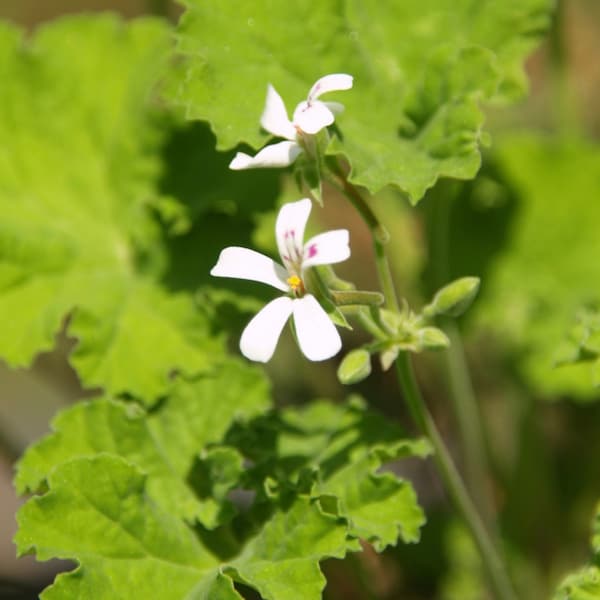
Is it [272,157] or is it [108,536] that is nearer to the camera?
[272,157]

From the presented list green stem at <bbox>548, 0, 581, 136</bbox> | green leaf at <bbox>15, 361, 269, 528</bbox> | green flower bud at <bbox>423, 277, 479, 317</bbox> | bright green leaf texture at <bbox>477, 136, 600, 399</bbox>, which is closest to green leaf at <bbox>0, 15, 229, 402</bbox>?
green leaf at <bbox>15, 361, 269, 528</bbox>

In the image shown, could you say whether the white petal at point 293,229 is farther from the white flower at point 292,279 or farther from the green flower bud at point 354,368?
the green flower bud at point 354,368

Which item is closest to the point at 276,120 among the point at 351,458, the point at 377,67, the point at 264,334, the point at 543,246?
the point at 264,334

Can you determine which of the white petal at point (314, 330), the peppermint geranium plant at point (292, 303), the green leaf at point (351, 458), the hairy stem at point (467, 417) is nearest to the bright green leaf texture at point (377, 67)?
the peppermint geranium plant at point (292, 303)

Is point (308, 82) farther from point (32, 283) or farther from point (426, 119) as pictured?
point (32, 283)

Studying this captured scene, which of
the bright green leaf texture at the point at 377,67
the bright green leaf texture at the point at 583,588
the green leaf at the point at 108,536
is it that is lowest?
the green leaf at the point at 108,536

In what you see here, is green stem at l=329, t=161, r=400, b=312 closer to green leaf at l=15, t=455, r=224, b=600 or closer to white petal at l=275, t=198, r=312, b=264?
white petal at l=275, t=198, r=312, b=264

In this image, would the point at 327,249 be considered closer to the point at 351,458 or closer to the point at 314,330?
the point at 314,330
